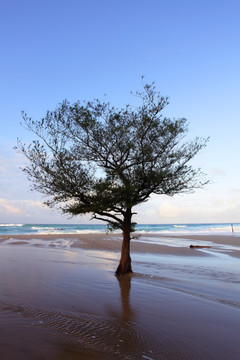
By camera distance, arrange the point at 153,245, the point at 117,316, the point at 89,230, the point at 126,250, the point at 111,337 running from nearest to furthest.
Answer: the point at 111,337 < the point at 117,316 < the point at 126,250 < the point at 153,245 < the point at 89,230

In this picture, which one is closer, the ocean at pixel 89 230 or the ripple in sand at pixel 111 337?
the ripple in sand at pixel 111 337

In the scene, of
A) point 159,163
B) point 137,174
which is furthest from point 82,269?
point 159,163

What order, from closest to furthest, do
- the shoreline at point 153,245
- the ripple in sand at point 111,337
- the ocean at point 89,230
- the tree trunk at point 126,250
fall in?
the ripple in sand at point 111,337, the tree trunk at point 126,250, the shoreline at point 153,245, the ocean at point 89,230

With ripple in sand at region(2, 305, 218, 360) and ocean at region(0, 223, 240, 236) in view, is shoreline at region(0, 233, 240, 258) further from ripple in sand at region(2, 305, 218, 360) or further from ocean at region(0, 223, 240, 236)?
ripple in sand at region(2, 305, 218, 360)

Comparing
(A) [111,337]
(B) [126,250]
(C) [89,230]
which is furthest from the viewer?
(C) [89,230]

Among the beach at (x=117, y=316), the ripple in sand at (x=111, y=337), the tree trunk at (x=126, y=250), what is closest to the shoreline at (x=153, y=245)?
the tree trunk at (x=126, y=250)

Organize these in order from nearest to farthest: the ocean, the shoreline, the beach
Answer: the beach < the shoreline < the ocean

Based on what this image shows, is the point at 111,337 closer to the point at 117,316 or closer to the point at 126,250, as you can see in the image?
the point at 117,316

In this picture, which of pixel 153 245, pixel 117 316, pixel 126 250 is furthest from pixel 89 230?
pixel 117 316

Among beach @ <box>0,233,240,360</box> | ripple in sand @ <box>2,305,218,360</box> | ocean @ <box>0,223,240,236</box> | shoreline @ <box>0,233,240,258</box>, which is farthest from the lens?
ocean @ <box>0,223,240,236</box>

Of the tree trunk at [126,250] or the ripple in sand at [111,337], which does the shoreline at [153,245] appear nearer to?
the tree trunk at [126,250]

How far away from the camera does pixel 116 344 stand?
6055 millimetres

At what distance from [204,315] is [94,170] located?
8.49 meters

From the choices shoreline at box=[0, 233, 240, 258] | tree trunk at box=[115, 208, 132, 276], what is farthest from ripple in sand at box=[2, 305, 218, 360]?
shoreline at box=[0, 233, 240, 258]
